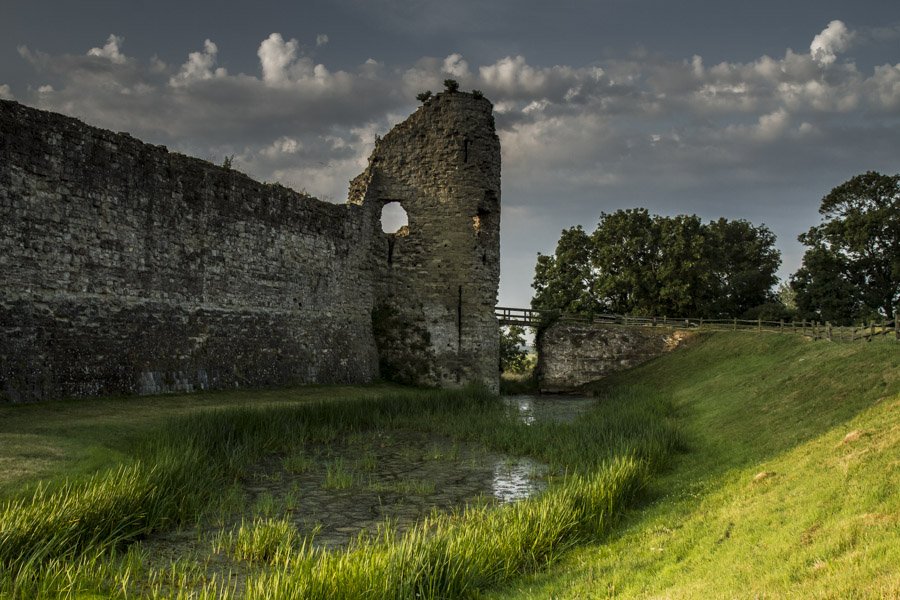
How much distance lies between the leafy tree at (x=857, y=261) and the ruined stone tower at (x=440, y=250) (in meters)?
24.1

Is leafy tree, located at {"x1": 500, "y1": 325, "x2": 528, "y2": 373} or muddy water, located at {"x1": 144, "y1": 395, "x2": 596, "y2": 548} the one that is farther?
leafy tree, located at {"x1": 500, "y1": 325, "x2": 528, "y2": 373}

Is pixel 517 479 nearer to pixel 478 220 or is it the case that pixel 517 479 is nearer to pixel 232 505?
pixel 232 505

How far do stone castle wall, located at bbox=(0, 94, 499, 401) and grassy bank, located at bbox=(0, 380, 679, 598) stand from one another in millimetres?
1409

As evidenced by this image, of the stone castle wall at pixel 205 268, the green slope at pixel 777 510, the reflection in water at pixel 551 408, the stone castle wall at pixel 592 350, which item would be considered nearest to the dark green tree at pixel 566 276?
the stone castle wall at pixel 592 350

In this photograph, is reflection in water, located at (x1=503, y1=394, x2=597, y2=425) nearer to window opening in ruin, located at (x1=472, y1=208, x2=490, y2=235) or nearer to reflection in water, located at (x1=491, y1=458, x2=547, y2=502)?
reflection in water, located at (x1=491, y1=458, x2=547, y2=502)

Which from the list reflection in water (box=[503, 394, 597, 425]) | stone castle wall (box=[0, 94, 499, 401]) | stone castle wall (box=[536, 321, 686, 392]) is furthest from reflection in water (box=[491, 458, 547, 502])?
stone castle wall (box=[536, 321, 686, 392])

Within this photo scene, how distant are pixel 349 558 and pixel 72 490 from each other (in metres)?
3.75

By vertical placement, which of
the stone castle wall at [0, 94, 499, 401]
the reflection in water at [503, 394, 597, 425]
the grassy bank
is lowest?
the reflection in water at [503, 394, 597, 425]

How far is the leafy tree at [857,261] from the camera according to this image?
40188 millimetres

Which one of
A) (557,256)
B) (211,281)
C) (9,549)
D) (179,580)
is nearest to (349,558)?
(179,580)

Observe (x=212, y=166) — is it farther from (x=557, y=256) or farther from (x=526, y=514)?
(x=557, y=256)

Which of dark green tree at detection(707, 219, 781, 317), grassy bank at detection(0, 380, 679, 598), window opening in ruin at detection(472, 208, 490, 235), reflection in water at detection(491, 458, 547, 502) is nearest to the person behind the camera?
grassy bank at detection(0, 380, 679, 598)

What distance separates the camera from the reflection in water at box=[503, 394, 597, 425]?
20.7m

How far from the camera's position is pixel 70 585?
221 inches
